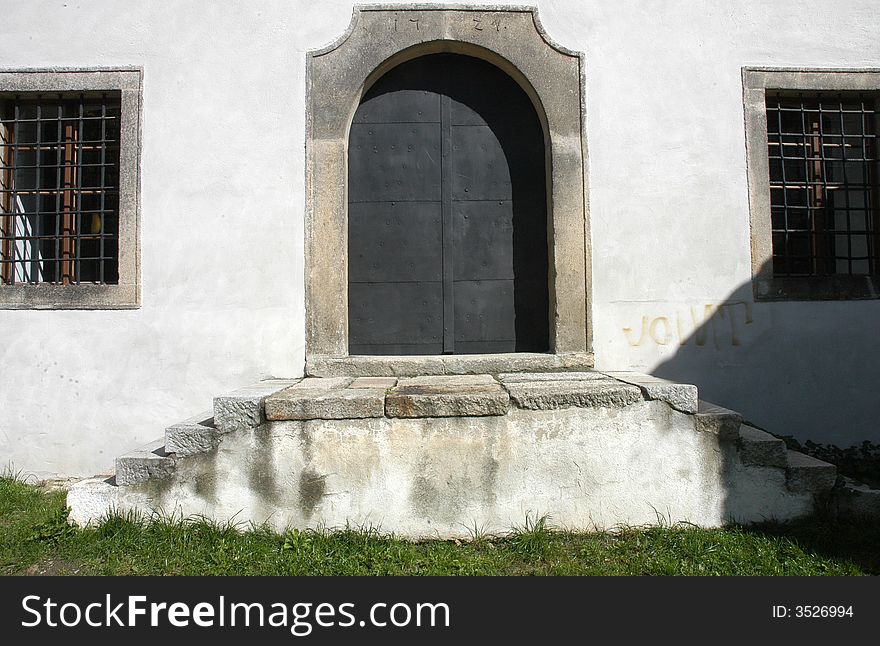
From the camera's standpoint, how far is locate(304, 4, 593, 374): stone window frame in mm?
4770

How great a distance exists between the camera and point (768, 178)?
492cm

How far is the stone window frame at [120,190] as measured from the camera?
189 inches

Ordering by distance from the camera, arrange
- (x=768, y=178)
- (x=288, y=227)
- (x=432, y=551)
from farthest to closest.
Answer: (x=768, y=178) < (x=288, y=227) < (x=432, y=551)

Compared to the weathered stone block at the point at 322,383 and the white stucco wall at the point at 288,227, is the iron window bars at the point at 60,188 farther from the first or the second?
the weathered stone block at the point at 322,383

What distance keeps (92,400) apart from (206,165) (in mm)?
1967

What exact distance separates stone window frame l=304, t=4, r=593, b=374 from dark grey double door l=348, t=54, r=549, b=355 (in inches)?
8.3

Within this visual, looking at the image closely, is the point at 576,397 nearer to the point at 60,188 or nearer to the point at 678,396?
the point at 678,396

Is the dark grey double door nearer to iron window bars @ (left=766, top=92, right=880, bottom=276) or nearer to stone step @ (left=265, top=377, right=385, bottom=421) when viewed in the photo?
stone step @ (left=265, top=377, right=385, bottom=421)

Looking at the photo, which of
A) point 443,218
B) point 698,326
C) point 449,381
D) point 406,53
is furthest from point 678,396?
point 406,53

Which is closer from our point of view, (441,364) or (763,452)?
(763,452)

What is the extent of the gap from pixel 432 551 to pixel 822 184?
4315mm

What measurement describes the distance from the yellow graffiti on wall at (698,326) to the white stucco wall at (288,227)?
0.02m

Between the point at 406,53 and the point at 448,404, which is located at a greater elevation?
the point at 406,53

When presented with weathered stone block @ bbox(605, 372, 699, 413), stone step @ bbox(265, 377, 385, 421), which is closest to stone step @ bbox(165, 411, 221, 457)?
stone step @ bbox(265, 377, 385, 421)
